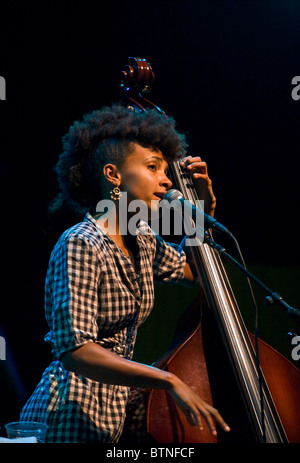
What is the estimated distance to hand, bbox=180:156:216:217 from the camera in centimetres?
175

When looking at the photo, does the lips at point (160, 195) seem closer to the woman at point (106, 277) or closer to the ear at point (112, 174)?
the woman at point (106, 277)

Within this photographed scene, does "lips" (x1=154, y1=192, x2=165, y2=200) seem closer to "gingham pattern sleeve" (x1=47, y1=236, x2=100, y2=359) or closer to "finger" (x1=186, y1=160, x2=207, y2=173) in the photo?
"finger" (x1=186, y1=160, x2=207, y2=173)

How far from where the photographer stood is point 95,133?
1.71 m

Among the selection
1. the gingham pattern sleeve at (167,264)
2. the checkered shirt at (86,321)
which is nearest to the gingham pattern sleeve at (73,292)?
the checkered shirt at (86,321)

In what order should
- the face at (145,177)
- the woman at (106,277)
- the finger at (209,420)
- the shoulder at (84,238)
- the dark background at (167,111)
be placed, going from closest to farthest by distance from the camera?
the finger at (209,420), the woman at (106,277), the shoulder at (84,238), the face at (145,177), the dark background at (167,111)

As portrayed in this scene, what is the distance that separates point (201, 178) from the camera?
1770 millimetres

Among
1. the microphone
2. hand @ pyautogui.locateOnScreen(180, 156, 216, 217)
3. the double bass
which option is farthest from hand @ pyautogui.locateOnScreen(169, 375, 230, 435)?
hand @ pyautogui.locateOnScreen(180, 156, 216, 217)

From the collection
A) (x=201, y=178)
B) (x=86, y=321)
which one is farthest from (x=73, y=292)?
(x=201, y=178)

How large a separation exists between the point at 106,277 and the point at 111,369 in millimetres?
330

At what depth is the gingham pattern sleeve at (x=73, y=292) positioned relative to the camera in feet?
4.14

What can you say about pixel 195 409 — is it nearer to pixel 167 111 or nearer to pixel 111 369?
pixel 111 369

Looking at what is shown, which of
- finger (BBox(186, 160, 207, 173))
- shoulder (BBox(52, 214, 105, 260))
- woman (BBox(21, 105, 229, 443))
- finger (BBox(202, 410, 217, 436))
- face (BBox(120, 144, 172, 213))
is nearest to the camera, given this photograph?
finger (BBox(202, 410, 217, 436))

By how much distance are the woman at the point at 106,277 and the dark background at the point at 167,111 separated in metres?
0.53
